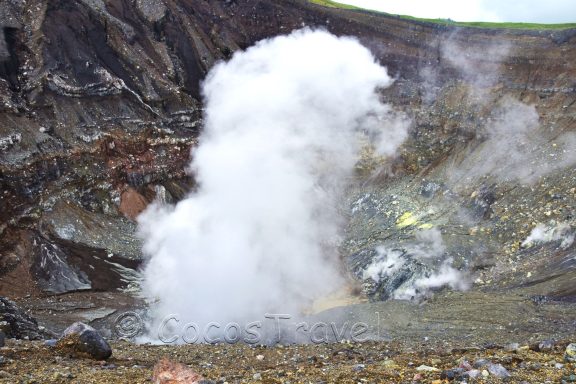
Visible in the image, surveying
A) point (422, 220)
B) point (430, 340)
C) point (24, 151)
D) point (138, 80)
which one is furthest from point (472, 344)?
point (138, 80)

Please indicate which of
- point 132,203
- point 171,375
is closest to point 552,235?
A: point 171,375

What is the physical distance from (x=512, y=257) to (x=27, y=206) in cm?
2113

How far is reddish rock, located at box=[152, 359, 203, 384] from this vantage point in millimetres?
8445

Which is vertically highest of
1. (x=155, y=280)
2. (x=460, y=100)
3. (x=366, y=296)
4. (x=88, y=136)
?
(x=460, y=100)

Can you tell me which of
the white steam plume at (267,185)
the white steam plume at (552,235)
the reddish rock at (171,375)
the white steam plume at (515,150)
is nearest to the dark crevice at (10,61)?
the white steam plume at (267,185)

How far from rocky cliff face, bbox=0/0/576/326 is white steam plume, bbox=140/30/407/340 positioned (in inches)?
43.5

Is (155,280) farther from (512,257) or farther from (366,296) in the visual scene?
(512,257)

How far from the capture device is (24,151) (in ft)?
81.5

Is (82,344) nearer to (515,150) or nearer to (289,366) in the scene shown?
(289,366)

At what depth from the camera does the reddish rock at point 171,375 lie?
845 centimetres

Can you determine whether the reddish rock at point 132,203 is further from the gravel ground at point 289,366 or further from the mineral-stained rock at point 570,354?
the mineral-stained rock at point 570,354

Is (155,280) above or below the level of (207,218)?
below

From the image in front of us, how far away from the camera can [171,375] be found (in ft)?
28.3

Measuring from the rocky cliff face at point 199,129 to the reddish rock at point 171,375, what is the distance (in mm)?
13398
